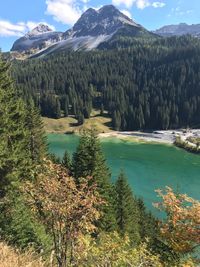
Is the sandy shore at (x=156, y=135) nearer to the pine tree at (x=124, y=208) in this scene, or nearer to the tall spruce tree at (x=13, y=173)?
the pine tree at (x=124, y=208)

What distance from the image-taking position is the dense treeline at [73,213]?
43.7ft

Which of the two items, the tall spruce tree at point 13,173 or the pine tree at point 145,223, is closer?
the tall spruce tree at point 13,173

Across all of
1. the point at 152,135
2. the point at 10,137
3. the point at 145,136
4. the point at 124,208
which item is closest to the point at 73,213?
the point at 10,137

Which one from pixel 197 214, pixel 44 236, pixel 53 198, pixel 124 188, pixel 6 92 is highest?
pixel 6 92

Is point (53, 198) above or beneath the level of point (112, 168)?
above

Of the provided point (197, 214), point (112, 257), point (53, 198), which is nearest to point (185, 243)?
point (197, 214)

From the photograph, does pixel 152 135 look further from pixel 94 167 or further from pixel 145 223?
pixel 94 167

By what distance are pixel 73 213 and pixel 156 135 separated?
16985 cm

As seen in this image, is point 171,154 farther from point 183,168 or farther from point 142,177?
point 142,177

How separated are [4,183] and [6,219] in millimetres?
7923

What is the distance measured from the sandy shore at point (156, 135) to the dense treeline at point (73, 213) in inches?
4840

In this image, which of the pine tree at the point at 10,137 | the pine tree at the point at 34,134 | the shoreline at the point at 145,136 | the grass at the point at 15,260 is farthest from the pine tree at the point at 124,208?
the shoreline at the point at 145,136

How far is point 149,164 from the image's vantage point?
117750 mm

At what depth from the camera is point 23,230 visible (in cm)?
2153
